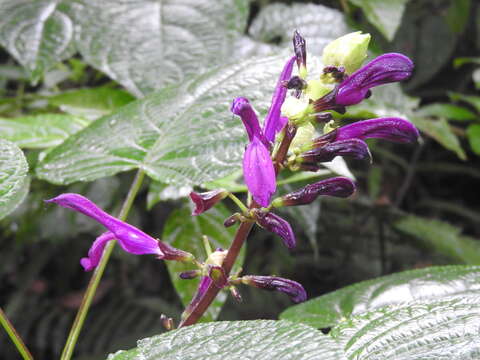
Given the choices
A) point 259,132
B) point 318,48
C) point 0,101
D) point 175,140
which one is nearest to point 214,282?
point 259,132

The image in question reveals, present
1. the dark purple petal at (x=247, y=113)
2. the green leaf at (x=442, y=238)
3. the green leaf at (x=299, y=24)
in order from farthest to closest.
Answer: the green leaf at (x=442, y=238) → the green leaf at (x=299, y=24) → the dark purple petal at (x=247, y=113)

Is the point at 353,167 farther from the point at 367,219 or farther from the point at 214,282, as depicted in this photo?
the point at 214,282

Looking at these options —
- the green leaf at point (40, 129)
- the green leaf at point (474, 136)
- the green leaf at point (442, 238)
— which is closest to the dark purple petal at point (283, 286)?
the green leaf at point (40, 129)

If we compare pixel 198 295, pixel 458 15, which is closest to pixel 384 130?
pixel 198 295

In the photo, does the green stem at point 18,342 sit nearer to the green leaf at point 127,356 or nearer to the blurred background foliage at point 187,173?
the green leaf at point 127,356

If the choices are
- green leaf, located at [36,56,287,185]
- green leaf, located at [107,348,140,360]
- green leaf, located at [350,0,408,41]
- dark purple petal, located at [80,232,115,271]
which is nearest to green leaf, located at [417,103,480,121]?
green leaf, located at [350,0,408,41]

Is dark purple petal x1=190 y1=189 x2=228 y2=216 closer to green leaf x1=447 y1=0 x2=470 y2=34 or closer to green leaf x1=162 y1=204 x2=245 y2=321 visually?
green leaf x1=162 y1=204 x2=245 y2=321

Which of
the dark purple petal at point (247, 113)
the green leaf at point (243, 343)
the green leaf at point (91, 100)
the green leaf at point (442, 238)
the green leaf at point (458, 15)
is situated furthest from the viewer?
the green leaf at point (458, 15)
